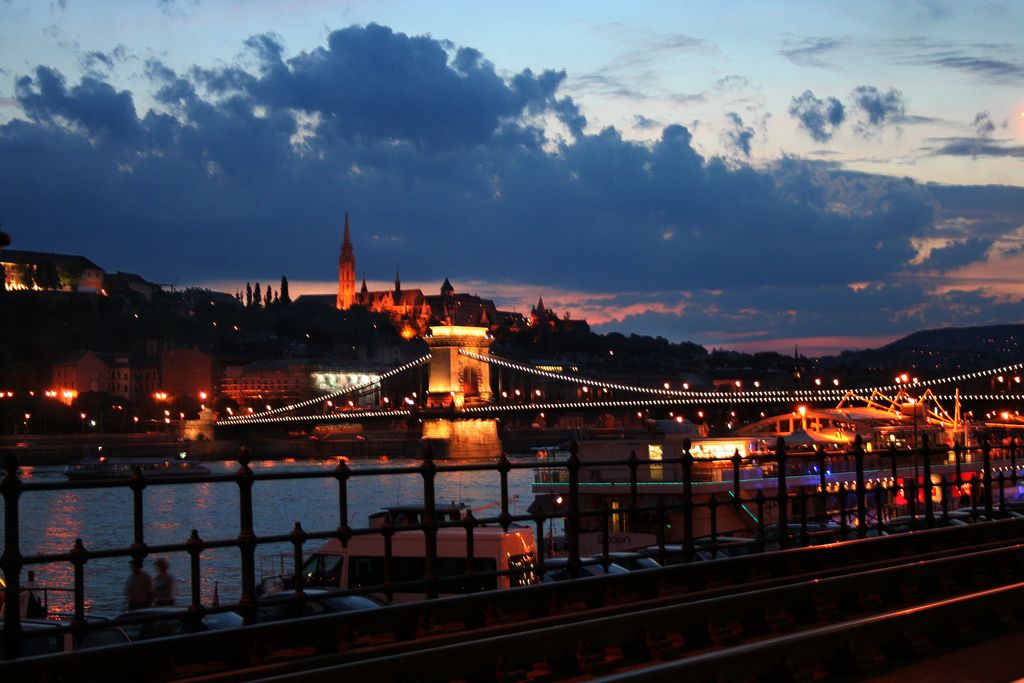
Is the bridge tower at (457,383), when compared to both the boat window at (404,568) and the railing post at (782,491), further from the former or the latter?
the railing post at (782,491)

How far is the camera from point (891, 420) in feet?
125

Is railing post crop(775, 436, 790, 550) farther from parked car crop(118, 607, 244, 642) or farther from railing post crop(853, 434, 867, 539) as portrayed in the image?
parked car crop(118, 607, 244, 642)

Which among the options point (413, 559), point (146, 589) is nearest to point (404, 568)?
point (413, 559)

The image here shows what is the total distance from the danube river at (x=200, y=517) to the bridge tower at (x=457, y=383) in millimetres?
15160

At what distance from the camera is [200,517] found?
127ft

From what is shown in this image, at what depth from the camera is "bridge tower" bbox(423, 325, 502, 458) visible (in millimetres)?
76000

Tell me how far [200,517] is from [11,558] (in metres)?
33.4

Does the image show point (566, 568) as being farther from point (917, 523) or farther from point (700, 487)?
point (700, 487)

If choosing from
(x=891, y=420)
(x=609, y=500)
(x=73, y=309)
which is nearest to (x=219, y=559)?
(x=609, y=500)

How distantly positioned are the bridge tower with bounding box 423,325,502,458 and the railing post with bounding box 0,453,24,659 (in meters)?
68.8

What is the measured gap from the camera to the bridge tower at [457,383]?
7600 centimetres

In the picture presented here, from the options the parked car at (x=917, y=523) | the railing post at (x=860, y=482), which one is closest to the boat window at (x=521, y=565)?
the railing post at (x=860, y=482)

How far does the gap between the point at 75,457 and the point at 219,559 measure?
172ft

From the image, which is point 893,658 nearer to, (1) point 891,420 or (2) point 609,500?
(2) point 609,500
